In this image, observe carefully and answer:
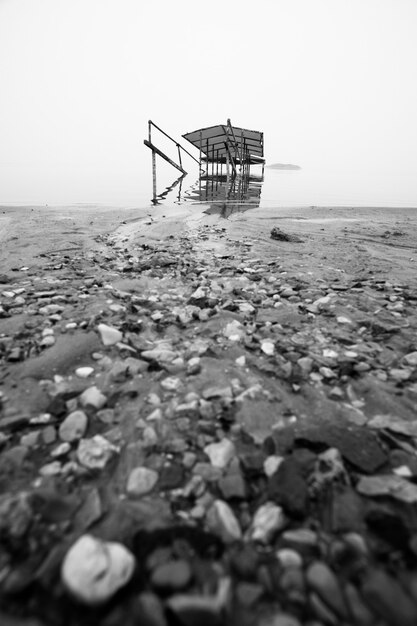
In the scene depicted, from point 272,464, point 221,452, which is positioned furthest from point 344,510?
point 221,452

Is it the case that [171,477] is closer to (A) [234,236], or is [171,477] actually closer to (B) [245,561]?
(B) [245,561]

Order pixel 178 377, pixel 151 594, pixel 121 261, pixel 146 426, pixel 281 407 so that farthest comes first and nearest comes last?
pixel 121 261 < pixel 178 377 < pixel 281 407 < pixel 146 426 < pixel 151 594

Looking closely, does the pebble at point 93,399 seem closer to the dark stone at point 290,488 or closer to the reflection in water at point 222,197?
the dark stone at point 290,488

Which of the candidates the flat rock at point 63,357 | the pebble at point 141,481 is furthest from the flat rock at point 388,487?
the flat rock at point 63,357

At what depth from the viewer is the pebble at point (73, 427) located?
182 cm

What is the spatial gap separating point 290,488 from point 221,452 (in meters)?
0.42

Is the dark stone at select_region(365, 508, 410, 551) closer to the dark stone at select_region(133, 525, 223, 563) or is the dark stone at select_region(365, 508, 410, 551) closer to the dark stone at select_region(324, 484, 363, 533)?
the dark stone at select_region(324, 484, 363, 533)

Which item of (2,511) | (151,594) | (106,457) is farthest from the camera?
(106,457)

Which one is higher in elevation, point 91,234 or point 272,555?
point 91,234

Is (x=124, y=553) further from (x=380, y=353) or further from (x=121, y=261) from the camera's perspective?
(x=121, y=261)

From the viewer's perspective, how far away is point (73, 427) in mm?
1881

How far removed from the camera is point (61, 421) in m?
1.95

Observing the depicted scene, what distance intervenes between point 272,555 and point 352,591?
295 millimetres

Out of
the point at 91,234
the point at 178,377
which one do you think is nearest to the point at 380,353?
the point at 178,377
